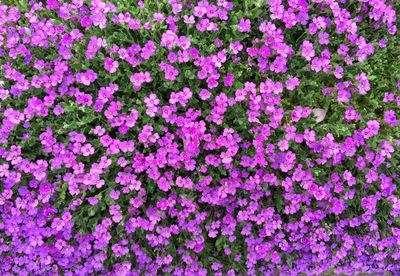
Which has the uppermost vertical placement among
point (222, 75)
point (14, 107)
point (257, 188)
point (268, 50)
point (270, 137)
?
point (268, 50)

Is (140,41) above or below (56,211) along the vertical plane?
above

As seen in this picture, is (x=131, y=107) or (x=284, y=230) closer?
(x=131, y=107)

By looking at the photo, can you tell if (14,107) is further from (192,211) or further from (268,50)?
(268,50)

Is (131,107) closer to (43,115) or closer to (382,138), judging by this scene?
(43,115)

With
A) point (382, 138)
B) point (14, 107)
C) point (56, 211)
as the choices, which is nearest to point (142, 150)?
point (56, 211)

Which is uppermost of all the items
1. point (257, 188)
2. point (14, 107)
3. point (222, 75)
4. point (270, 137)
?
point (222, 75)

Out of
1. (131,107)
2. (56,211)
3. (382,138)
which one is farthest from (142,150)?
(382,138)
